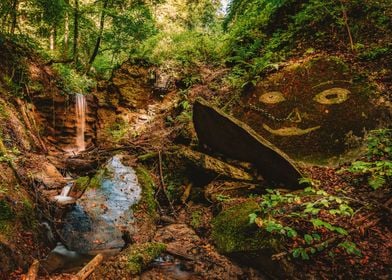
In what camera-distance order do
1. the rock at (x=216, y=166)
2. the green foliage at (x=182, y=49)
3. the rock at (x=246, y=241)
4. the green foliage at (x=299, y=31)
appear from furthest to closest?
the green foliage at (x=182, y=49), the green foliage at (x=299, y=31), the rock at (x=216, y=166), the rock at (x=246, y=241)

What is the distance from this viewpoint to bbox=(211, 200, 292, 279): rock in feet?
11.4

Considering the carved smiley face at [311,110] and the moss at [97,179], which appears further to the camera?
the moss at [97,179]

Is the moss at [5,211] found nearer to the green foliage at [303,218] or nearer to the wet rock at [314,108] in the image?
the green foliage at [303,218]

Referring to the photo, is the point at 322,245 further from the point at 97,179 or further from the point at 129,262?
the point at 97,179

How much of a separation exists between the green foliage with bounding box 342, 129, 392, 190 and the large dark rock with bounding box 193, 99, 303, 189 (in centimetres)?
94

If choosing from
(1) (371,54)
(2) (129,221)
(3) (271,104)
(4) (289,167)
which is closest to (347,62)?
(1) (371,54)

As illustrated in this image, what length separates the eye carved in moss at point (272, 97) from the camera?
6.76 metres

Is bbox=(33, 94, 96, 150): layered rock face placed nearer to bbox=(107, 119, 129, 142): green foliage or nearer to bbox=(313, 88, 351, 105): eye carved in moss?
bbox=(107, 119, 129, 142): green foliage

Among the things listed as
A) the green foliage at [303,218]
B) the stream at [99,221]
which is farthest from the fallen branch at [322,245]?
the stream at [99,221]

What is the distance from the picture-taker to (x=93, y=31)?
1236 centimetres

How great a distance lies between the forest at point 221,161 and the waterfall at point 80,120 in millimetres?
45

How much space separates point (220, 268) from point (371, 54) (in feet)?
18.8

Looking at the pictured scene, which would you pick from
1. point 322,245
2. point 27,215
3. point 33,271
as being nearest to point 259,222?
point 322,245

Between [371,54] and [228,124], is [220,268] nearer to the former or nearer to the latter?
[228,124]
